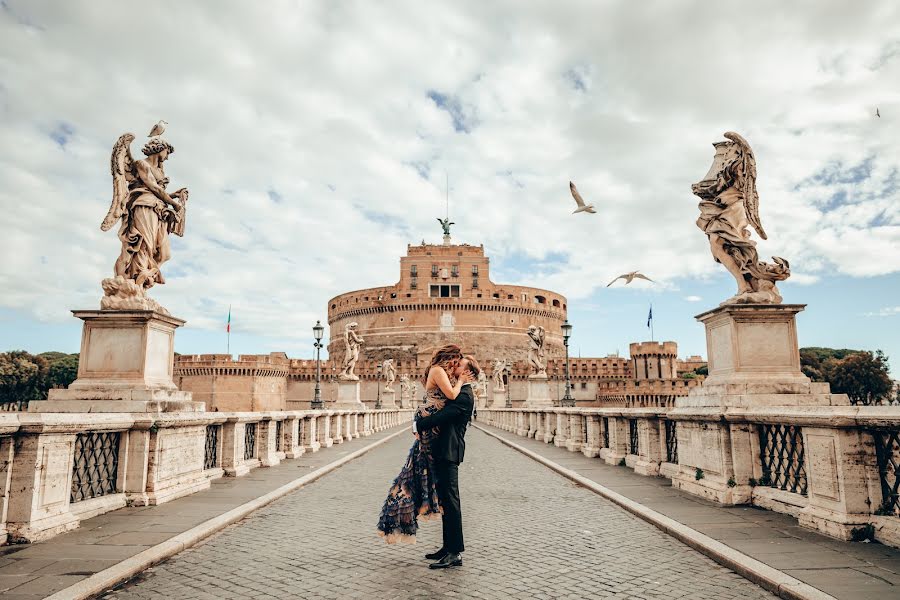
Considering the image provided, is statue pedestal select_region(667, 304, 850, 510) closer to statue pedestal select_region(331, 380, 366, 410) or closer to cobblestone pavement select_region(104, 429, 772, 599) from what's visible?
cobblestone pavement select_region(104, 429, 772, 599)

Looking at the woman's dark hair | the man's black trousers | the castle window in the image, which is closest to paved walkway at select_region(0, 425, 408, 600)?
the man's black trousers

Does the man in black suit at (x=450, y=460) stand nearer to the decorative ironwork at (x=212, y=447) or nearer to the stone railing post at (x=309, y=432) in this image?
the decorative ironwork at (x=212, y=447)

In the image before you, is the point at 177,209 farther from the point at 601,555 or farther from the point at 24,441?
the point at 601,555

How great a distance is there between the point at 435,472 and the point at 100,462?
381 centimetres

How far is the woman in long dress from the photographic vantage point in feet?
15.1

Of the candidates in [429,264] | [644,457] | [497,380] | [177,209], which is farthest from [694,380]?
[177,209]

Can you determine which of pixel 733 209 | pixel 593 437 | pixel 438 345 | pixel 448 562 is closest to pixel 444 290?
pixel 438 345

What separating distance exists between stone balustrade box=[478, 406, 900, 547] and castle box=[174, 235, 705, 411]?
52.7 m

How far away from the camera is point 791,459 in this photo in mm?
5848

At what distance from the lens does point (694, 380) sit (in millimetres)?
67188

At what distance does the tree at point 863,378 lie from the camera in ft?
199

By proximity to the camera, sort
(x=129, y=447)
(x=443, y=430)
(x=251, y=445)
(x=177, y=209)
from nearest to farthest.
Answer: (x=443, y=430)
(x=129, y=447)
(x=177, y=209)
(x=251, y=445)

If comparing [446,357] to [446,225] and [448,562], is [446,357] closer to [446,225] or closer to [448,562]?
[448,562]

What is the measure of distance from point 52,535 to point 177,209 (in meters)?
4.65
